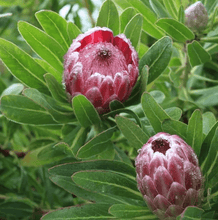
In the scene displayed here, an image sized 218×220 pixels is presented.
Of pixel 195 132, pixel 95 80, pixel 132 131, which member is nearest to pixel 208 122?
pixel 195 132

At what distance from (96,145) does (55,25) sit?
47cm

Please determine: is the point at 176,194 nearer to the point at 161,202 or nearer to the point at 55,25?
the point at 161,202

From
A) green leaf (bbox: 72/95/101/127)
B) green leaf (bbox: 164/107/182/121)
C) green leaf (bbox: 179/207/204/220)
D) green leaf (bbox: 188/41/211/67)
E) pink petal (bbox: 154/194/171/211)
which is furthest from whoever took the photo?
green leaf (bbox: 188/41/211/67)

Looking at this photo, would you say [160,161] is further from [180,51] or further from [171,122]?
[180,51]

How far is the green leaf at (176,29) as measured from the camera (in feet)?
4.21

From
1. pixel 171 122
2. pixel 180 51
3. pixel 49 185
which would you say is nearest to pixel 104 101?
pixel 171 122

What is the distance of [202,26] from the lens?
1411mm

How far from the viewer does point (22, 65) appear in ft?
4.09

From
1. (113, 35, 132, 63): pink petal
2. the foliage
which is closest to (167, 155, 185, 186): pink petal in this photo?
the foliage

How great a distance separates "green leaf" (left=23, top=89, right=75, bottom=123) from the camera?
1131 millimetres

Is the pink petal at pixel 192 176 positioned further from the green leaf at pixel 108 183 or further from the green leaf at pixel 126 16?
the green leaf at pixel 126 16

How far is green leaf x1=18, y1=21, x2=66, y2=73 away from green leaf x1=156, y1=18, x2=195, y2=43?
38 centimetres

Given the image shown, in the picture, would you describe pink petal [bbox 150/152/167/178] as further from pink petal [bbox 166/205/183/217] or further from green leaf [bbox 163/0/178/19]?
green leaf [bbox 163/0/178/19]

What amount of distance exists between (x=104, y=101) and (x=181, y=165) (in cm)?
34
